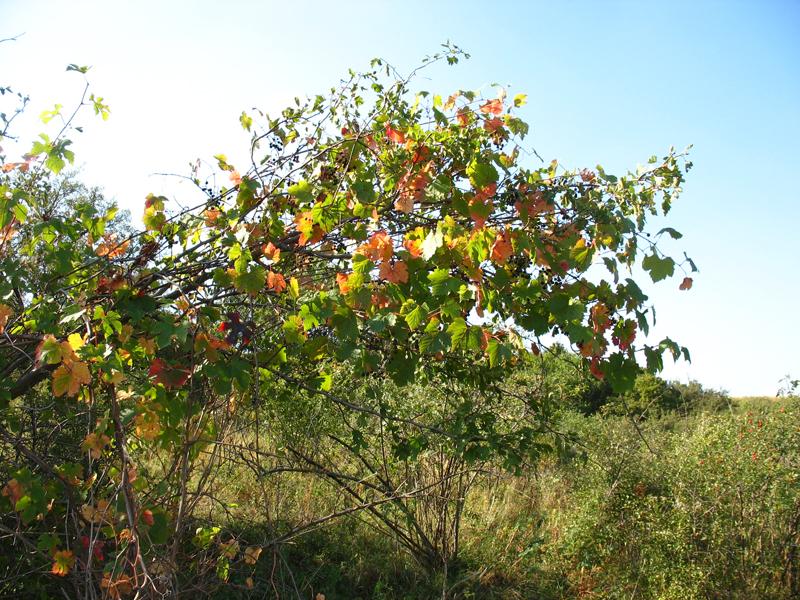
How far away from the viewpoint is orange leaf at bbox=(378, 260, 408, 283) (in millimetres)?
2201

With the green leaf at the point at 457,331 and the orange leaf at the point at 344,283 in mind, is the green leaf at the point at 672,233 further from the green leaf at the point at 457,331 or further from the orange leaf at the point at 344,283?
the orange leaf at the point at 344,283

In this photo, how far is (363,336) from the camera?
3.26 metres

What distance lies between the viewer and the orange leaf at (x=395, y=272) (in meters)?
2.20

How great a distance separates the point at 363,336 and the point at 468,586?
2.83 metres

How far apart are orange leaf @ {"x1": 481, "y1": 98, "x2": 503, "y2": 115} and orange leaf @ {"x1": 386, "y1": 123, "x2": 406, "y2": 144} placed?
431 millimetres

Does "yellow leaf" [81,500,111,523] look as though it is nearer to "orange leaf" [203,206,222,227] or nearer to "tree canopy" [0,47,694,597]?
"tree canopy" [0,47,694,597]

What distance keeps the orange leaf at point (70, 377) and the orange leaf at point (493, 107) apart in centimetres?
205

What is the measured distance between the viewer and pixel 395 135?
2898 mm

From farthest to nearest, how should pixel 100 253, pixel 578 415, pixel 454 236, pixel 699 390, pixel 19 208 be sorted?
pixel 699 390 < pixel 578 415 < pixel 100 253 < pixel 19 208 < pixel 454 236

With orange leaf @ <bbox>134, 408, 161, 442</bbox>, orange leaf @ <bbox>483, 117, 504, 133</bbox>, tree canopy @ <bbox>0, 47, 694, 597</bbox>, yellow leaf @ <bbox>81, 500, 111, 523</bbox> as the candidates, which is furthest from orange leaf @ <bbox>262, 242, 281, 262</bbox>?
orange leaf @ <bbox>483, 117, 504, 133</bbox>

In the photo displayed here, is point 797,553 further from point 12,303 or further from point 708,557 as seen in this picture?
point 12,303

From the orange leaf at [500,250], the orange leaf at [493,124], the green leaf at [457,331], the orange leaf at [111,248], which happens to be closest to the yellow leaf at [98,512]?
the orange leaf at [111,248]

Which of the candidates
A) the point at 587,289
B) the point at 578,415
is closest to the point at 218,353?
the point at 587,289

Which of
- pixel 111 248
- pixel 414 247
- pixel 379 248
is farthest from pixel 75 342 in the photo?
pixel 414 247
